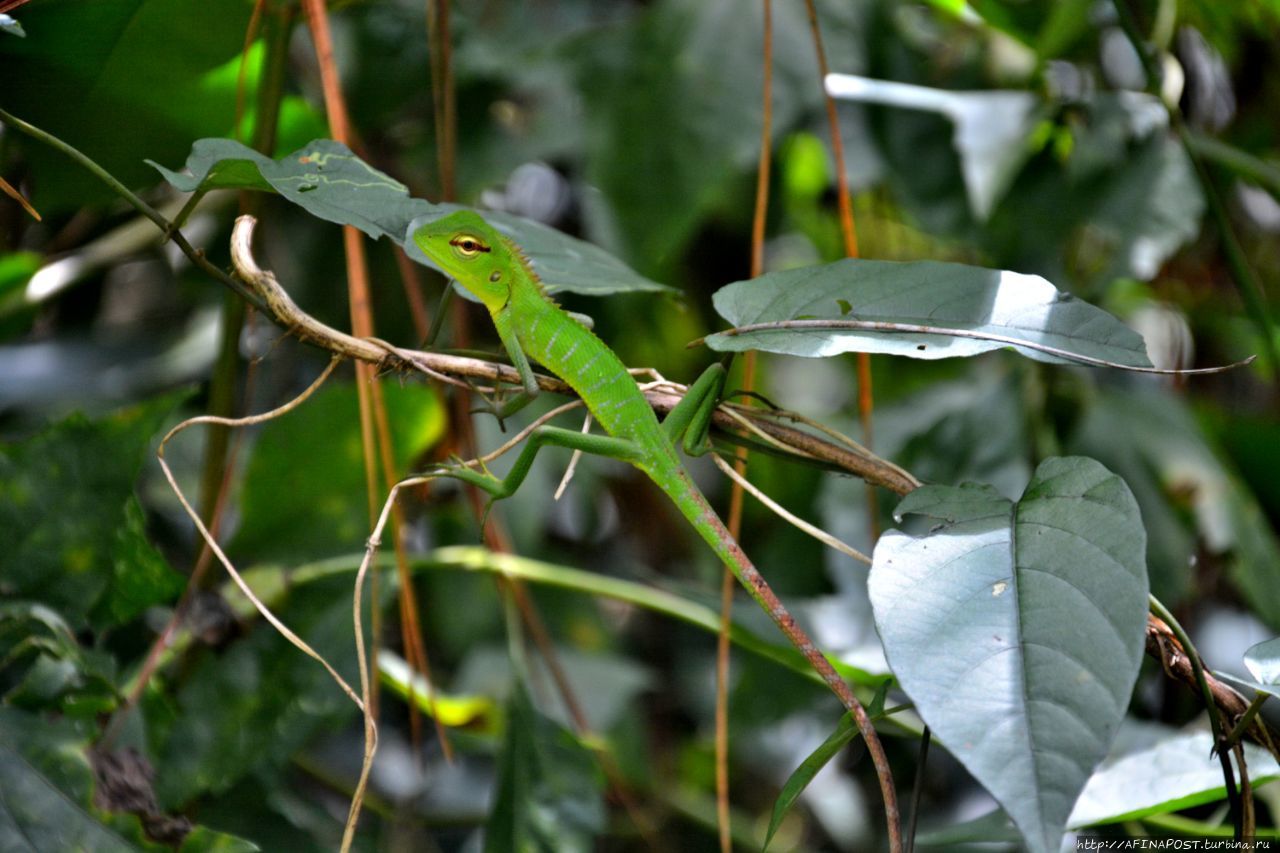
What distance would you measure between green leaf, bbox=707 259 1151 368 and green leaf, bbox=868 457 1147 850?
0.30 feet

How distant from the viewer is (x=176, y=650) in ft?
3.83

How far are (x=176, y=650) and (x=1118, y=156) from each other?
158 cm

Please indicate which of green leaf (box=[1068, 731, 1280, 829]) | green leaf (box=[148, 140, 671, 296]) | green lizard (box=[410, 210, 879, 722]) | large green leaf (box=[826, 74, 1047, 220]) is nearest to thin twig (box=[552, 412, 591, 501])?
green lizard (box=[410, 210, 879, 722])

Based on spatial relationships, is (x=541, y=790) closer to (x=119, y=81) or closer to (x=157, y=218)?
(x=157, y=218)

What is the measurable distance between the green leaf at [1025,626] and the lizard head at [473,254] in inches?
19.4

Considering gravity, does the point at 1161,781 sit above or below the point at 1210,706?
below

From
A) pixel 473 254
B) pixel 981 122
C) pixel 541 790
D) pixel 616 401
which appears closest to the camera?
pixel 616 401

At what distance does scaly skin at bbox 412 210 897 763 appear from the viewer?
0.90 meters

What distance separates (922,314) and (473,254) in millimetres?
464

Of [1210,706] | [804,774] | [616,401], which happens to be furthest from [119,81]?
[1210,706]

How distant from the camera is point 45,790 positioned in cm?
88

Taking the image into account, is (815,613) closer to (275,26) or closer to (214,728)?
(214,728)

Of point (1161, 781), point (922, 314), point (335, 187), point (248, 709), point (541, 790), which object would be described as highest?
point (335, 187)

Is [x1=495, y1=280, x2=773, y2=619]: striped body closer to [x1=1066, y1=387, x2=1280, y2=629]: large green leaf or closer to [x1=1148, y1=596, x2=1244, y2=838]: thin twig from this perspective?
[x1=1148, y1=596, x2=1244, y2=838]: thin twig
